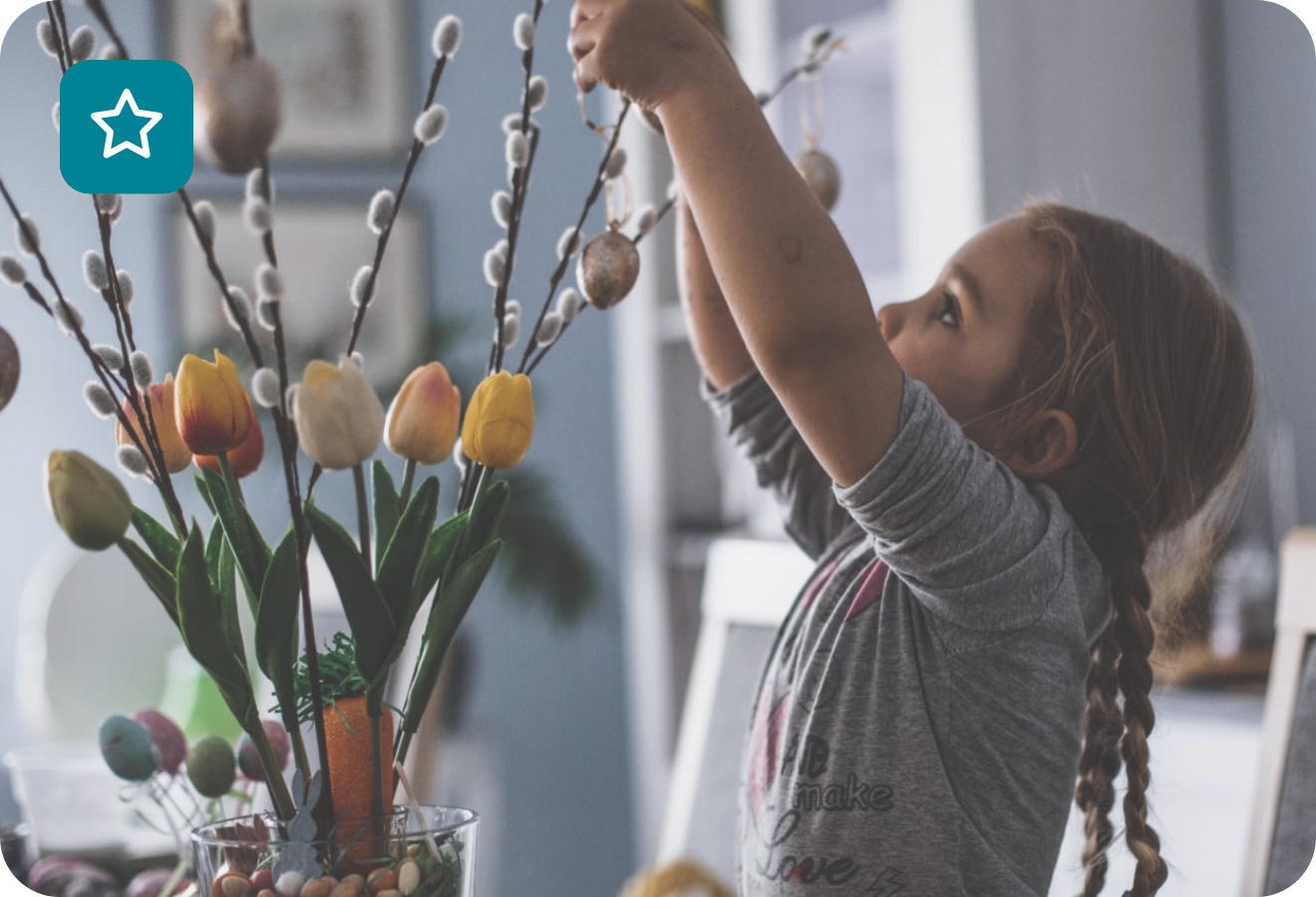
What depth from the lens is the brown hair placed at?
0.68m

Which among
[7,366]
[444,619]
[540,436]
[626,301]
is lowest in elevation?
[444,619]

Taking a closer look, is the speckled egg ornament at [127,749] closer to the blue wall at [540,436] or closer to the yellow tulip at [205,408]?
the yellow tulip at [205,408]

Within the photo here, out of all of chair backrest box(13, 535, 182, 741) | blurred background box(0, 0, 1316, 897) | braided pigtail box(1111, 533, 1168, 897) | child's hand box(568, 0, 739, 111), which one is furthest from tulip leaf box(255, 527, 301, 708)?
chair backrest box(13, 535, 182, 741)

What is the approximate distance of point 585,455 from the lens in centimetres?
304

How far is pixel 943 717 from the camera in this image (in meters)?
0.63

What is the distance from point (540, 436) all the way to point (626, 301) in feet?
1.66

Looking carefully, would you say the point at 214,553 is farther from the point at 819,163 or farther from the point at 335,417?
the point at 819,163

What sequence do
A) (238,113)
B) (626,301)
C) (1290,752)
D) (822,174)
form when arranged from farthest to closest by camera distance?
(626,301) < (1290,752) < (822,174) < (238,113)

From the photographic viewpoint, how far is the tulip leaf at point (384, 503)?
0.51m

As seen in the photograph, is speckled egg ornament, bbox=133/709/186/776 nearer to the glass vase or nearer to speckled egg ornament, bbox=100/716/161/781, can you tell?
speckled egg ornament, bbox=100/716/161/781

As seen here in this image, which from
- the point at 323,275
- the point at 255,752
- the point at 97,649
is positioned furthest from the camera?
the point at 323,275

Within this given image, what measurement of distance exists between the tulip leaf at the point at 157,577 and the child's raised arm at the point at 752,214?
0.25 meters

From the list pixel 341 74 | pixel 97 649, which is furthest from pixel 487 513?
pixel 341 74

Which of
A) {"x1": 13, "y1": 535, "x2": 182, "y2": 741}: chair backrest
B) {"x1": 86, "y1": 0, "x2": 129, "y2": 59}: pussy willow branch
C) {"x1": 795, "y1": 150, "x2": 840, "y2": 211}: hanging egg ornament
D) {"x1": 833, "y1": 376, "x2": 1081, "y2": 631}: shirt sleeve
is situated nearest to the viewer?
{"x1": 86, "y1": 0, "x2": 129, "y2": 59}: pussy willow branch
